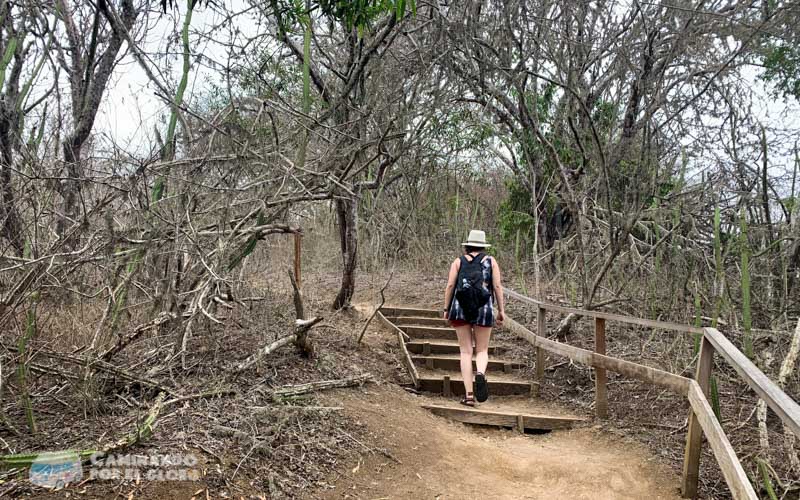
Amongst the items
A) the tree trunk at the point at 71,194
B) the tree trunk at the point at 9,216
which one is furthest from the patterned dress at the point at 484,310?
the tree trunk at the point at 9,216

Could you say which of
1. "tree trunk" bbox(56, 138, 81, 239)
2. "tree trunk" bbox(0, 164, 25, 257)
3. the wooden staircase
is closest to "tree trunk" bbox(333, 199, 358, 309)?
the wooden staircase

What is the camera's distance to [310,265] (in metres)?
11.7

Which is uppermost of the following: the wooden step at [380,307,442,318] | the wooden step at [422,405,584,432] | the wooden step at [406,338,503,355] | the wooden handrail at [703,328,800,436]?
the wooden handrail at [703,328,800,436]

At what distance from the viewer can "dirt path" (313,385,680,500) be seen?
387cm

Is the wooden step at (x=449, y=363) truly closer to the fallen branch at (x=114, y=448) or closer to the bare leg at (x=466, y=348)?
the bare leg at (x=466, y=348)

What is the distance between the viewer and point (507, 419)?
5.62 meters

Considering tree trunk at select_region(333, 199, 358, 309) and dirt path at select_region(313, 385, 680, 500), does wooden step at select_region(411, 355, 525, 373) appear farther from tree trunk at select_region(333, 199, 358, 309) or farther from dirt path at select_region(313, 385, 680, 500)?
dirt path at select_region(313, 385, 680, 500)

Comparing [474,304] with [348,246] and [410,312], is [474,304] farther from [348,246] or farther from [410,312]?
[410,312]

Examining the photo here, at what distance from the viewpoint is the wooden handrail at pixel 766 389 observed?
80.4 inches

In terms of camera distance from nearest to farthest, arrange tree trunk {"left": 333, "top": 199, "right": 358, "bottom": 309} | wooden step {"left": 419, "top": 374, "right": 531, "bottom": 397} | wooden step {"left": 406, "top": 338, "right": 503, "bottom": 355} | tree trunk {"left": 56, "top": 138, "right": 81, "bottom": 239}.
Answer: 1. tree trunk {"left": 56, "top": 138, "right": 81, "bottom": 239}
2. wooden step {"left": 419, "top": 374, "right": 531, "bottom": 397}
3. wooden step {"left": 406, "top": 338, "right": 503, "bottom": 355}
4. tree trunk {"left": 333, "top": 199, "right": 358, "bottom": 309}

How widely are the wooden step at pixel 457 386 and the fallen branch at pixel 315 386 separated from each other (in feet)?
3.84

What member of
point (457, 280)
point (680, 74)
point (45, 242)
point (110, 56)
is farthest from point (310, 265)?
point (45, 242)

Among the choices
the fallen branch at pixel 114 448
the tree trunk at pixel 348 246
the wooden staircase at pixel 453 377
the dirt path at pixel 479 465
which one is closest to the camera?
the fallen branch at pixel 114 448

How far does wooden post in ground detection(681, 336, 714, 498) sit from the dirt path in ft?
0.62
